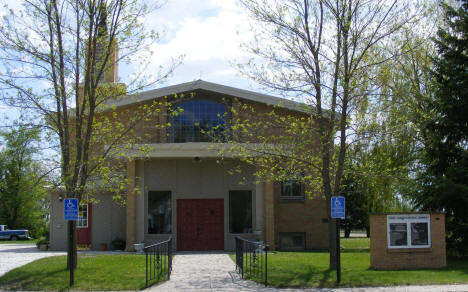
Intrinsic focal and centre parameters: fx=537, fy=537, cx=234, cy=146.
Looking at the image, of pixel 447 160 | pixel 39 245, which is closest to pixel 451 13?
pixel 447 160

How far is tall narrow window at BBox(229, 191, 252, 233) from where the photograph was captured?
2317cm

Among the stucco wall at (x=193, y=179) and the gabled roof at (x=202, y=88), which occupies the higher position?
the gabled roof at (x=202, y=88)

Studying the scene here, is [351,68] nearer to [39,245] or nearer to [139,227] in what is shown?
[139,227]

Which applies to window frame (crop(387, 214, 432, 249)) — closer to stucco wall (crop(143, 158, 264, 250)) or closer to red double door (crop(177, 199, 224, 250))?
stucco wall (crop(143, 158, 264, 250))

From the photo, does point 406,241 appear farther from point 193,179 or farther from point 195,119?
point 195,119

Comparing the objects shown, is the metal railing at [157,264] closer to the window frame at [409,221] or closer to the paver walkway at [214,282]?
the paver walkway at [214,282]

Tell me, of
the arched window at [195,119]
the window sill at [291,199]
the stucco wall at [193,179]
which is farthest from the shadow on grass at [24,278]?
the window sill at [291,199]

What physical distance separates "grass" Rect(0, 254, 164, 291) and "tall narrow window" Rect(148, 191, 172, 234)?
5123mm

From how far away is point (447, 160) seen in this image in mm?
19516

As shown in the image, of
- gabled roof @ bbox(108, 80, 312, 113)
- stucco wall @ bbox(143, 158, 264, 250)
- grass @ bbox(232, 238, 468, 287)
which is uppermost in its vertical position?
gabled roof @ bbox(108, 80, 312, 113)

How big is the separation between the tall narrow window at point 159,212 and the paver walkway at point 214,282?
4.31 m

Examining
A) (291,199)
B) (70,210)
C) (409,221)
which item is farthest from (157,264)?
(291,199)

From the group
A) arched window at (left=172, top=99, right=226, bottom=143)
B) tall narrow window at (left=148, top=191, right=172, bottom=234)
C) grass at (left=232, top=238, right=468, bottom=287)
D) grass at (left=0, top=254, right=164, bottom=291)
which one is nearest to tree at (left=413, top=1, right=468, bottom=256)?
grass at (left=232, top=238, right=468, bottom=287)

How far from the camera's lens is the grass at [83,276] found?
534 inches
